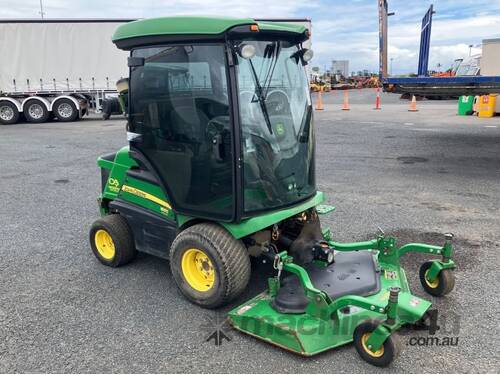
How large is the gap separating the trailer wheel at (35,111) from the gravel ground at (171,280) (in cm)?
829

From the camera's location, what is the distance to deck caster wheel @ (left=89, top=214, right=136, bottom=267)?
13.0ft

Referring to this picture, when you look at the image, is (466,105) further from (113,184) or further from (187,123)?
(187,123)

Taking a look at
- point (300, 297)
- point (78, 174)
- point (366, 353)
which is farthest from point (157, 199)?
point (78, 174)

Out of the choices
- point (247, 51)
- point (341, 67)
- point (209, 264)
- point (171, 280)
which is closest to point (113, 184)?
point (171, 280)

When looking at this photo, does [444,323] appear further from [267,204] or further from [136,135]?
[136,135]

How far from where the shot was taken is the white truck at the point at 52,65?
56.0 feet

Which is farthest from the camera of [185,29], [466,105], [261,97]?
[466,105]

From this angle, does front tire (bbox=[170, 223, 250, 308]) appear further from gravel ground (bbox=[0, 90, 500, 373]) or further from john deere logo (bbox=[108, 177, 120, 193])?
john deere logo (bbox=[108, 177, 120, 193])

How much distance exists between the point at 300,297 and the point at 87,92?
16.6 metres

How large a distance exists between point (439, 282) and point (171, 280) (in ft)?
7.02

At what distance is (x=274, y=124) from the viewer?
10.8ft

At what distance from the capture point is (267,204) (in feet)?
10.8

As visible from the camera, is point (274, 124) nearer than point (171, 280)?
Yes

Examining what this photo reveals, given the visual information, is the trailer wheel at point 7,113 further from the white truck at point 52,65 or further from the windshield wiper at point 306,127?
the windshield wiper at point 306,127
